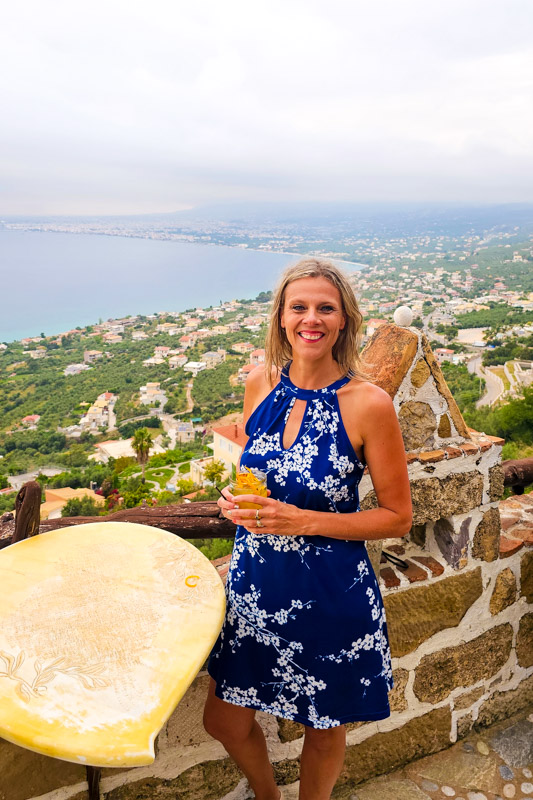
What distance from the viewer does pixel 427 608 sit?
60.9 inches

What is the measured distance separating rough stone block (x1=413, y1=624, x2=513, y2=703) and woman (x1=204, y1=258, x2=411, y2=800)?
48 cm

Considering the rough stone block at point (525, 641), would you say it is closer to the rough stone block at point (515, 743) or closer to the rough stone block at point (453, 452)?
the rough stone block at point (515, 743)

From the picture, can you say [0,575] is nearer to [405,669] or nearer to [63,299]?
[405,669]

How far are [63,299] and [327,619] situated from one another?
95641 mm

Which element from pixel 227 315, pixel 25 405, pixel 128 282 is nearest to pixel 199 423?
pixel 25 405

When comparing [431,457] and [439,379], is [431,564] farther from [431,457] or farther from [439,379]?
[439,379]

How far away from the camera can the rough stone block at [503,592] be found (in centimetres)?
166

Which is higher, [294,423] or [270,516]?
[294,423]

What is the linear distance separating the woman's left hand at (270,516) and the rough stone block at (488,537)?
0.78m

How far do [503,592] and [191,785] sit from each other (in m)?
1.07

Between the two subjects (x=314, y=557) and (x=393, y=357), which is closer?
(x=314, y=557)

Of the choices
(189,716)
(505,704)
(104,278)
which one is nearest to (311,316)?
(189,716)

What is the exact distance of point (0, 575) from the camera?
100 cm

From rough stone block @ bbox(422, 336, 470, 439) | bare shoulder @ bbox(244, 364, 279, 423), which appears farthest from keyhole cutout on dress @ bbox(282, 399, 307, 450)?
rough stone block @ bbox(422, 336, 470, 439)
